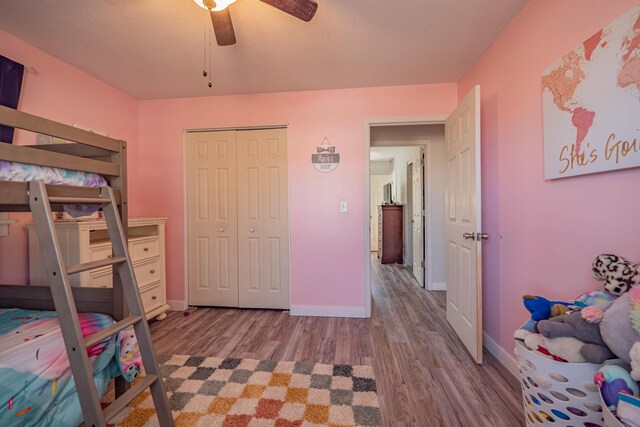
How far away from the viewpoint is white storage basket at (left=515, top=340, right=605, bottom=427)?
0.87 metres

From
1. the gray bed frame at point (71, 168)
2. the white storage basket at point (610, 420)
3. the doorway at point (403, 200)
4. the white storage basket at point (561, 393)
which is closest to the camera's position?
the white storage basket at point (610, 420)

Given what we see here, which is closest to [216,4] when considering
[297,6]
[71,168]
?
[297,6]

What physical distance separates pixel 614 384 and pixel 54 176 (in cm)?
215

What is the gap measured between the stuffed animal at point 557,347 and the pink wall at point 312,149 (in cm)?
172

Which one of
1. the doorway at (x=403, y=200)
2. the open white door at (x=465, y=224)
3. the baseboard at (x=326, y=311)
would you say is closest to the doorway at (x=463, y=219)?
the open white door at (x=465, y=224)

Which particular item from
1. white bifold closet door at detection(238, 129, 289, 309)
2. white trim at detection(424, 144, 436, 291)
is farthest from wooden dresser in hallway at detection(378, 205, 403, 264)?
white bifold closet door at detection(238, 129, 289, 309)

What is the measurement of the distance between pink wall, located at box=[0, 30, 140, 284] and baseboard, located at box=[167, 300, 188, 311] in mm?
1249

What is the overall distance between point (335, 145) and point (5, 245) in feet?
9.08

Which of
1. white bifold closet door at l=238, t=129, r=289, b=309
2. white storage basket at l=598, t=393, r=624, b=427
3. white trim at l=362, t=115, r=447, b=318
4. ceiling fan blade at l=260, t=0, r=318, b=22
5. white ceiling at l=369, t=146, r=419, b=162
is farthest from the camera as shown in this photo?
white ceiling at l=369, t=146, r=419, b=162

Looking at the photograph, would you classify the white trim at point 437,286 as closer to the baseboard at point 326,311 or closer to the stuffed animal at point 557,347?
the baseboard at point 326,311

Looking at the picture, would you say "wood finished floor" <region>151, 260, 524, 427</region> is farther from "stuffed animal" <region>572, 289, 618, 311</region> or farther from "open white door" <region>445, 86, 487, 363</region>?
"stuffed animal" <region>572, 289, 618, 311</region>

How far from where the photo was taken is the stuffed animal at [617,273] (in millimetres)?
906

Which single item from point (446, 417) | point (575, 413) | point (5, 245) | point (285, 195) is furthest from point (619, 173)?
point (5, 245)

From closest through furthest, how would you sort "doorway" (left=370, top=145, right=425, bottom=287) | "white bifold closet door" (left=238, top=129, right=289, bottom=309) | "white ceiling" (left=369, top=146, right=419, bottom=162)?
"white bifold closet door" (left=238, top=129, right=289, bottom=309) → "doorway" (left=370, top=145, right=425, bottom=287) → "white ceiling" (left=369, top=146, right=419, bottom=162)
